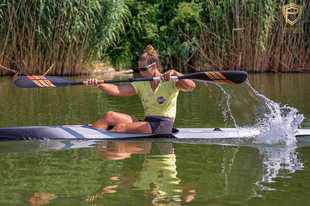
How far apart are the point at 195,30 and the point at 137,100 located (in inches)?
332

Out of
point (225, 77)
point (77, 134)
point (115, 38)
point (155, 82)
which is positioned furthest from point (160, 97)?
point (115, 38)

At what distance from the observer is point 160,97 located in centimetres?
456

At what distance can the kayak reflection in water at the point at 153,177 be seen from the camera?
8.95 feet

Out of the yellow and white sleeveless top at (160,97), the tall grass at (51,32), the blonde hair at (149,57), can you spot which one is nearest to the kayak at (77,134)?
the yellow and white sleeveless top at (160,97)

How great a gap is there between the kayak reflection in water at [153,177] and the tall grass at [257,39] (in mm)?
10168

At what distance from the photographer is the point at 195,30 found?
54.2 feet

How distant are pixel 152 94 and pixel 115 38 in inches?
410

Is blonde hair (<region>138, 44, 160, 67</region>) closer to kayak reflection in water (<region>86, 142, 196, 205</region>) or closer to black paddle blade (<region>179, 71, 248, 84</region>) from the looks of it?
black paddle blade (<region>179, 71, 248, 84</region>)

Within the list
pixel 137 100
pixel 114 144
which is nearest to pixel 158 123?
pixel 114 144

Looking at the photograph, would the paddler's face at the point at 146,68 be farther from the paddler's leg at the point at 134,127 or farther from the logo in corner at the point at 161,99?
the paddler's leg at the point at 134,127

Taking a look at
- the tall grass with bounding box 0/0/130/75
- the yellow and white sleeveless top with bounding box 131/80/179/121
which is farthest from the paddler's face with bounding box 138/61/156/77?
the tall grass with bounding box 0/0/130/75

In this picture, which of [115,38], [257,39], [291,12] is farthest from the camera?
[115,38]

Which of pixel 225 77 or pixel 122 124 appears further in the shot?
pixel 225 77

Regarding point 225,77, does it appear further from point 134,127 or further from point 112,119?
point 112,119
